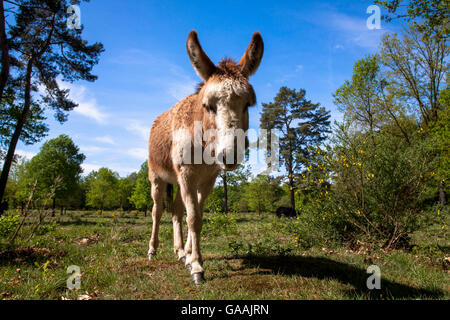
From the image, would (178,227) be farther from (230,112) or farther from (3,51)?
(3,51)

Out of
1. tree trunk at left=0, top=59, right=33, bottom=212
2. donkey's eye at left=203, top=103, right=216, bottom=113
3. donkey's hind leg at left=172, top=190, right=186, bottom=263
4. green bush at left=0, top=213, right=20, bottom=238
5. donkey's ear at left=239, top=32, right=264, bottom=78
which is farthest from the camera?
tree trunk at left=0, top=59, right=33, bottom=212

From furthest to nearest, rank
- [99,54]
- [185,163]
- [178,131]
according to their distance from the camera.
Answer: [99,54]
[178,131]
[185,163]

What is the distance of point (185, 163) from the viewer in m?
3.69

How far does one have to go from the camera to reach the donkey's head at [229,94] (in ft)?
9.18

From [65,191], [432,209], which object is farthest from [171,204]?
[65,191]

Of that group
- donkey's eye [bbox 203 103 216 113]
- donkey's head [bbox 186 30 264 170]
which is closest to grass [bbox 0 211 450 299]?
donkey's head [bbox 186 30 264 170]

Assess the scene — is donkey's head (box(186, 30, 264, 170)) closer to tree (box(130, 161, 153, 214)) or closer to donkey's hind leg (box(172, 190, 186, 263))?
donkey's hind leg (box(172, 190, 186, 263))

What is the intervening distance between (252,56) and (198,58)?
2.75 ft

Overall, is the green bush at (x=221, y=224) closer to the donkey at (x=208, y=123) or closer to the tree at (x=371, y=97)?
the donkey at (x=208, y=123)

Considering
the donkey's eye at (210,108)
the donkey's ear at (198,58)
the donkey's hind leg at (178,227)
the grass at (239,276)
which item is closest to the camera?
the grass at (239,276)

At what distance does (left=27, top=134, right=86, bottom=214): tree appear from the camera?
2519 centimetres

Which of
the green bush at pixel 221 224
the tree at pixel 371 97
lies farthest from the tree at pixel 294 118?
the green bush at pixel 221 224

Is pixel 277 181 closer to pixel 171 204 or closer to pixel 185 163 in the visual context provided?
pixel 171 204
